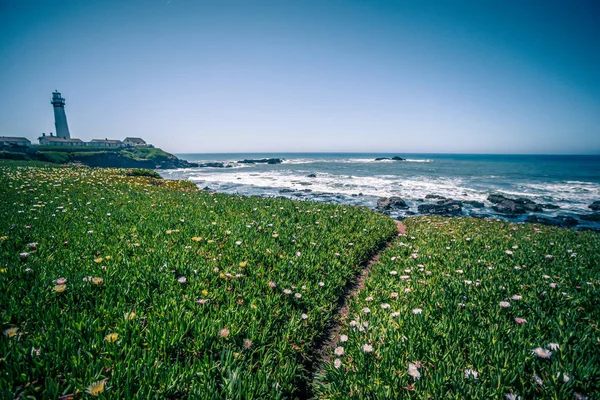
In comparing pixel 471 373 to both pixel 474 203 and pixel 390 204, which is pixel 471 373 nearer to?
pixel 390 204

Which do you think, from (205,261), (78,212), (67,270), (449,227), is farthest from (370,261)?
(78,212)

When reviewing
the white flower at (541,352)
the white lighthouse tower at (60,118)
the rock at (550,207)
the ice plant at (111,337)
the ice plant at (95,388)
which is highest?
the white lighthouse tower at (60,118)

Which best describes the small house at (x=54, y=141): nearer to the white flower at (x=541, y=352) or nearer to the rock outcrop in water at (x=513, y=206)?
the rock outcrop in water at (x=513, y=206)

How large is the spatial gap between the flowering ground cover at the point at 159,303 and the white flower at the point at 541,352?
2091mm

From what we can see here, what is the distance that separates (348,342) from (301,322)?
0.59 metres

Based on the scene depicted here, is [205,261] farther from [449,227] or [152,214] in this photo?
[449,227]

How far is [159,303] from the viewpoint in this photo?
9.28 feet

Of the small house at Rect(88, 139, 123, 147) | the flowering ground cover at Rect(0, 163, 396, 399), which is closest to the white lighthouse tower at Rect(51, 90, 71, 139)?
the small house at Rect(88, 139, 123, 147)

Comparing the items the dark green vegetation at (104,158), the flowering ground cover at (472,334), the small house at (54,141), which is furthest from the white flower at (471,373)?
the small house at (54,141)

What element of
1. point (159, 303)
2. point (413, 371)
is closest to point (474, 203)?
point (413, 371)

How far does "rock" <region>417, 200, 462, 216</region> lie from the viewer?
18.1 meters

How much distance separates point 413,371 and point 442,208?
19.3m

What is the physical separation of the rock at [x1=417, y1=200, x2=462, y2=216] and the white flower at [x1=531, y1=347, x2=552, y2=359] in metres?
17.3

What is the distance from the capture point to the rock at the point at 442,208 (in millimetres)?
18103
